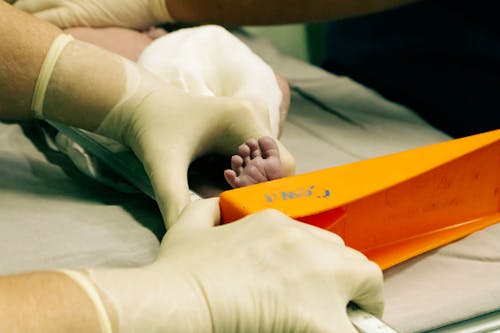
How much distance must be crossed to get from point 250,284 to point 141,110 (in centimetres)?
44

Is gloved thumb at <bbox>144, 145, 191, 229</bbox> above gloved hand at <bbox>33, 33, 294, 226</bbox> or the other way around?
the other way around

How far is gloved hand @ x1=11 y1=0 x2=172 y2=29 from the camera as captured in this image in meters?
1.50

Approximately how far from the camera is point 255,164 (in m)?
0.97

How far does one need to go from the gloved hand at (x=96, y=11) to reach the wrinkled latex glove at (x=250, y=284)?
2.79 feet

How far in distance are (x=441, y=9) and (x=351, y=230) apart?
92cm

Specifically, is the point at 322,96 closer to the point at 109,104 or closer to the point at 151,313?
the point at 109,104

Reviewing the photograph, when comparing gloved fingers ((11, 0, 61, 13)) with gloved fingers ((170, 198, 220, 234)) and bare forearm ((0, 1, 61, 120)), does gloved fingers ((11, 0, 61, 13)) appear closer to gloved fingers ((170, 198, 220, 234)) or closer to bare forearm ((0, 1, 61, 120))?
bare forearm ((0, 1, 61, 120))

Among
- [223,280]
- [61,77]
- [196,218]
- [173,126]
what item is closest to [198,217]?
[196,218]

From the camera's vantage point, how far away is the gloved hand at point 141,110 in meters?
1.04

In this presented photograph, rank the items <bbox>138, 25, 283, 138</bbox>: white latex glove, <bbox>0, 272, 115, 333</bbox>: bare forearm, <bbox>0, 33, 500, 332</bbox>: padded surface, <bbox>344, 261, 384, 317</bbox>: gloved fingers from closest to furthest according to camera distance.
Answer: <bbox>0, 272, 115, 333</bbox>: bare forearm, <bbox>344, 261, 384, 317</bbox>: gloved fingers, <bbox>0, 33, 500, 332</bbox>: padded surface, <bbox>138, 25, 283, 138</bbox>: white latex glove

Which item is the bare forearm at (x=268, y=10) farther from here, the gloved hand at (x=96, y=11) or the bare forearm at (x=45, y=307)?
the bare forearm at (x=45, y=307)

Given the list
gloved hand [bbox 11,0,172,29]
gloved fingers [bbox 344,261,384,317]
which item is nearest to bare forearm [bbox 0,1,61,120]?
gloved hand [bbox 11,0,172,29]

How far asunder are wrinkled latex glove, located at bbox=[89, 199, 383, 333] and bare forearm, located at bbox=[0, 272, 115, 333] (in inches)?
1.0

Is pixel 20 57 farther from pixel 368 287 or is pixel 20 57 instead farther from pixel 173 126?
pixel 368 287
